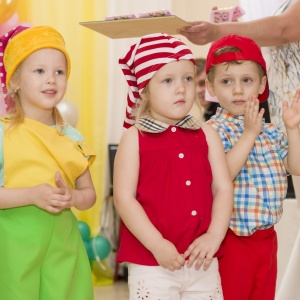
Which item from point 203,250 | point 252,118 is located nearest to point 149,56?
point 252,118

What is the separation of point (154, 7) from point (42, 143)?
3598 millimetres

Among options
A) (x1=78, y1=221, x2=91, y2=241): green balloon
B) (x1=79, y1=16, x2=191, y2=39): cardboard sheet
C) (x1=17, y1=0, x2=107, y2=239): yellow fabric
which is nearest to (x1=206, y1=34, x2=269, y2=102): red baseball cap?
(x1=79, y1=16, x2=191, y2=39): cardboard sheet

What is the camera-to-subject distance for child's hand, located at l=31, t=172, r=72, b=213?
6.17 ft

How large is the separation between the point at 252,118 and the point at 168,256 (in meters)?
0.54

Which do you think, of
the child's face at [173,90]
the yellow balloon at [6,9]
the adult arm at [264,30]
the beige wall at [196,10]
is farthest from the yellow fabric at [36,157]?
the beige wall at [196,10]

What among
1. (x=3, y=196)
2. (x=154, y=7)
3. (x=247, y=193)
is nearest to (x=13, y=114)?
(x=3, y=196)

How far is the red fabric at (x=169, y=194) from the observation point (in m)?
1.97

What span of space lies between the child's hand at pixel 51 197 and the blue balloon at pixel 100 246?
9.82 ft

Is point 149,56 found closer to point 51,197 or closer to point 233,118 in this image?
point 233,118

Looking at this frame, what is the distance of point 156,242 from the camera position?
1896 mm

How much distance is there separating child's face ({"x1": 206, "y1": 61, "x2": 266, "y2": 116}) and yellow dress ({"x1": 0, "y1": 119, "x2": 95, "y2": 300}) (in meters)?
0.54

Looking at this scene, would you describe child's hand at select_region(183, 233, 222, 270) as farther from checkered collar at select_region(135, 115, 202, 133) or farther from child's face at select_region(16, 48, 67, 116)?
child's face at select_region(16, 48, 67, 116)

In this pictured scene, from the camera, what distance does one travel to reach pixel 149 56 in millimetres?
2043

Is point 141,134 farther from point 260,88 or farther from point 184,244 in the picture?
point 260,88
